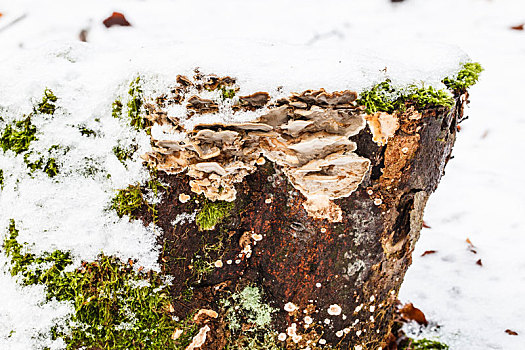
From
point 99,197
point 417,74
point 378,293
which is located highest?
point 417,74

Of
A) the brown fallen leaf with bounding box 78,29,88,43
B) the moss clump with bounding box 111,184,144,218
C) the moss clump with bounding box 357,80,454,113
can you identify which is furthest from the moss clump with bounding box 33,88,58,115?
the brown fallen leaf with bounding box 78,29,88,43

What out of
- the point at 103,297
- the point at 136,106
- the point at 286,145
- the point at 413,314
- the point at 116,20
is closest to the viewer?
the point at 286,145

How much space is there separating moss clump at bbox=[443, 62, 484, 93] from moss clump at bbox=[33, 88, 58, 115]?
1519mm

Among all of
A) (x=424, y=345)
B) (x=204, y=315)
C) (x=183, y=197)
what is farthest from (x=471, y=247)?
(x=183, y=197)

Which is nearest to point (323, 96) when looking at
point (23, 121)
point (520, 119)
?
Result: point (23, 121)

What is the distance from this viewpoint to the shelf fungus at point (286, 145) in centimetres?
131

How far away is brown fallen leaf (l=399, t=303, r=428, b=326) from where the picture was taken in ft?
8.48

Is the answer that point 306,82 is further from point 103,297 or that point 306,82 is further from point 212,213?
point 103,297

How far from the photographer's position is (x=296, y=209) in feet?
5.05

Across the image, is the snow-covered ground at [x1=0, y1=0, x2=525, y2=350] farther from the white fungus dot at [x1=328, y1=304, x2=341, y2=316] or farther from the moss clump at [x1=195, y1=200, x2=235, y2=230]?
the white fungus dot at [x1=328, y1=304, x2=341, y2=316]

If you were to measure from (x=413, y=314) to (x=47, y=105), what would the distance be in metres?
2.41

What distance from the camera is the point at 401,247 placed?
5.61 ft

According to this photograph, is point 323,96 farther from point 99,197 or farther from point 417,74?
point 99,197

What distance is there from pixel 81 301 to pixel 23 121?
74 cm
